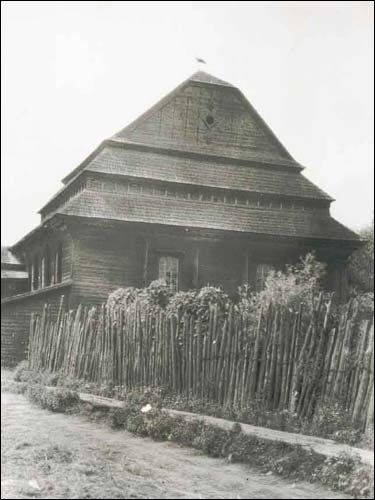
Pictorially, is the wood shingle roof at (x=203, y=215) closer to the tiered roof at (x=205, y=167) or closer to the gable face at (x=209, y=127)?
the tiered roof at (x=205, y=167)

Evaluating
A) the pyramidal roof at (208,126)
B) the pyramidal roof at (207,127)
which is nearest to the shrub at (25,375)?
the pyramidal roof at (207,127)

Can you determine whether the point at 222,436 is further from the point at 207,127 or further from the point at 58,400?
the point at 207,127

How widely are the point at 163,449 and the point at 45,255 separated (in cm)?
1703

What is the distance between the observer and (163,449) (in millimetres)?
8000

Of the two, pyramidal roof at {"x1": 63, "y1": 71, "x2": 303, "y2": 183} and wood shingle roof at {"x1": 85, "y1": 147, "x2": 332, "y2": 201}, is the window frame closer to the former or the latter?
wood shingle roof at {"x1": 85, "y1": 147, "x2": 332, "y2": 201}

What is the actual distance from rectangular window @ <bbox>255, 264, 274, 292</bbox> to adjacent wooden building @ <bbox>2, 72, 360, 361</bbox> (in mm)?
35

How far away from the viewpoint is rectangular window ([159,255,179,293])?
2019 centimetres

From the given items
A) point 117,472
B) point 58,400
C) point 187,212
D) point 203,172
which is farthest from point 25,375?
point 117,472

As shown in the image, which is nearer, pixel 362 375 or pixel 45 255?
pixel 362 375

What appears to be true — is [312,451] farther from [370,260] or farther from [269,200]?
[370,260]

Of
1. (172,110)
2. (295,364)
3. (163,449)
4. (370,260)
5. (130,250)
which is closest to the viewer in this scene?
(163,449)

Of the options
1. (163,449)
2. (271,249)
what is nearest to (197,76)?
(271,249)

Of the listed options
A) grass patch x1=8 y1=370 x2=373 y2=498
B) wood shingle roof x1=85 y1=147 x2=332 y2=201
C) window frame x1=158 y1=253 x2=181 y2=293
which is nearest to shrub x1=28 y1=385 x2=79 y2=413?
grass patch x1=8 y1=370 x2=373 y2=498

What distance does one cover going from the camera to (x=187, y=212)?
2042 cm
